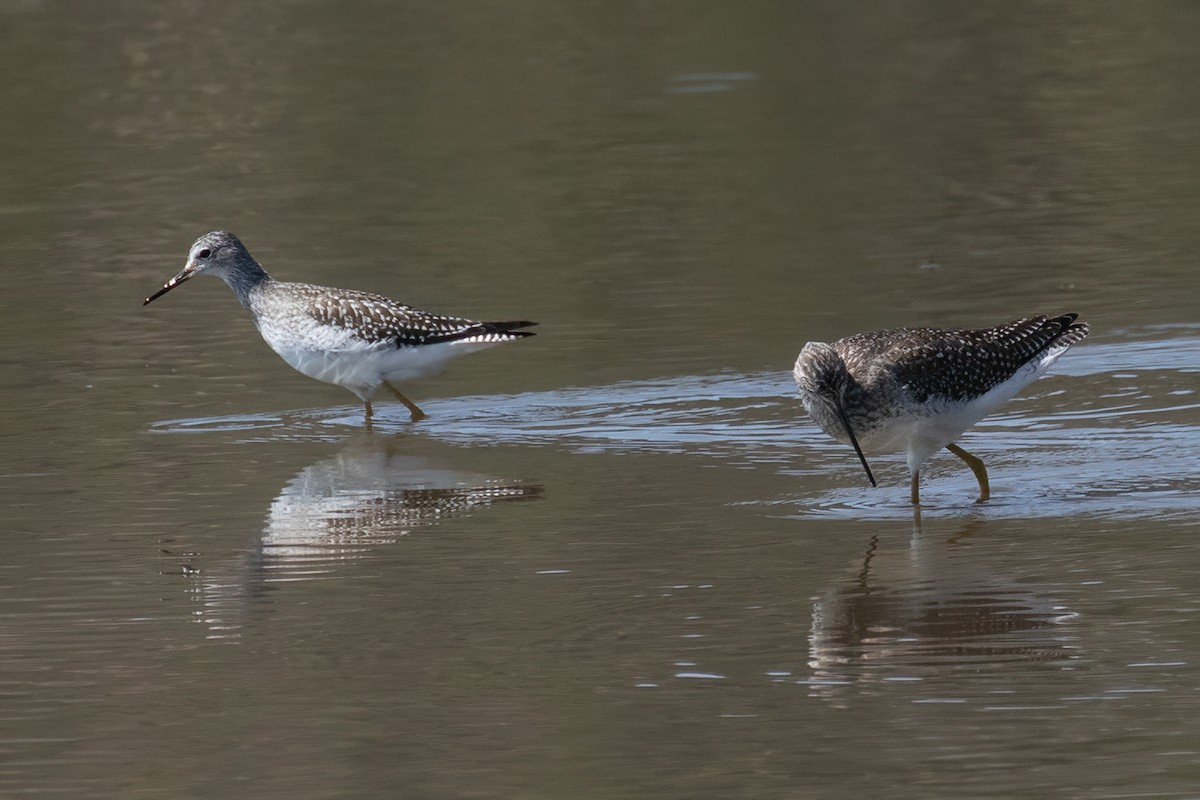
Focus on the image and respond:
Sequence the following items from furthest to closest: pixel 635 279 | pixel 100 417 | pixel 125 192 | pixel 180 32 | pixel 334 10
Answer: pixel 334 10
pixel 180 32
pixel 125 192
pixel 635 279
pixel 100 417

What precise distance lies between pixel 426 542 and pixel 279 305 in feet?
13.7

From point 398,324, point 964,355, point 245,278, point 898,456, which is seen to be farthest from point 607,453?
point 245,278

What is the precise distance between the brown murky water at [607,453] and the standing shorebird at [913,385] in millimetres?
408

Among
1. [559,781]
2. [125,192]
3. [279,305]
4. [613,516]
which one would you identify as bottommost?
[559,781]

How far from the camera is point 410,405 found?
44.5 ft

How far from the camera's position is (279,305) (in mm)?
13906

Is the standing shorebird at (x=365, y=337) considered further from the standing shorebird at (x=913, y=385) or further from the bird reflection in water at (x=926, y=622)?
the bird reflection in water at (x=926, y=622)

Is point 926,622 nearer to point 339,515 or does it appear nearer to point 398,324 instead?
point 339,515

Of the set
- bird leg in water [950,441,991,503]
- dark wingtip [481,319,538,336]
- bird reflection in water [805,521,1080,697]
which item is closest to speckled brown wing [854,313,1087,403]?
bird leg in water [950,441,991,503]

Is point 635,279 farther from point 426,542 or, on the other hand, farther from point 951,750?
point 951,750

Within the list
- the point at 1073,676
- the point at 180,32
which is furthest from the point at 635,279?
the point at 180,32

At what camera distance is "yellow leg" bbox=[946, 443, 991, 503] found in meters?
10.7

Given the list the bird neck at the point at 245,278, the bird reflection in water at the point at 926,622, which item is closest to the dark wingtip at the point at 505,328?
the bird neck at the point at 245,278

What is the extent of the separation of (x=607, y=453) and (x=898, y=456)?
175 centimetres
